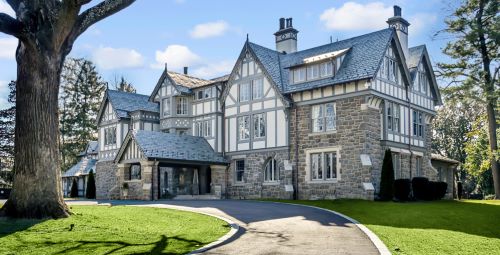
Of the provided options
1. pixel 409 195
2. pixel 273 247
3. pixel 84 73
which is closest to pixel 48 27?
pixel 273 247

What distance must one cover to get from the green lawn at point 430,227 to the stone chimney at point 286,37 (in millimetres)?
16056

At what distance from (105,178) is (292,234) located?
31.8 meters

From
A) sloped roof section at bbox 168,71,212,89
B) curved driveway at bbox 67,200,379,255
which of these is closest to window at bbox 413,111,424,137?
curved driveway at bbox 67,200,379,255

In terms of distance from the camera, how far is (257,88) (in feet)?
110

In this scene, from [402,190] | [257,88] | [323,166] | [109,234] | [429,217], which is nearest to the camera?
[109,234]

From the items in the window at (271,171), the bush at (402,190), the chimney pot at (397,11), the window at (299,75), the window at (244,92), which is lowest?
the bush at (402,190)

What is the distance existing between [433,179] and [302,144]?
9.06 meters

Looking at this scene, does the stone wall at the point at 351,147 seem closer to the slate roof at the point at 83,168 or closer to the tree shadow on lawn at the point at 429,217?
the tree shadow on lawn at the point at 429,217

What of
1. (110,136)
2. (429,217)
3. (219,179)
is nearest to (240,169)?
(219,179)

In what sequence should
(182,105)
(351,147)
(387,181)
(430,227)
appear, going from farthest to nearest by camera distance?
(182,105) < (351,147) < (387,181) < (430,227)

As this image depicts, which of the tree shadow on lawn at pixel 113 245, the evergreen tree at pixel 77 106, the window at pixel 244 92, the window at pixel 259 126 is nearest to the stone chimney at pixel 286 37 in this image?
the window at pixel 244 92

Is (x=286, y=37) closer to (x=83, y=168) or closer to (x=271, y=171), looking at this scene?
(x=271, y=171)

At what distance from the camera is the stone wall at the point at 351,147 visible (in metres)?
27.9

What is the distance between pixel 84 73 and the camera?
6494 cm
